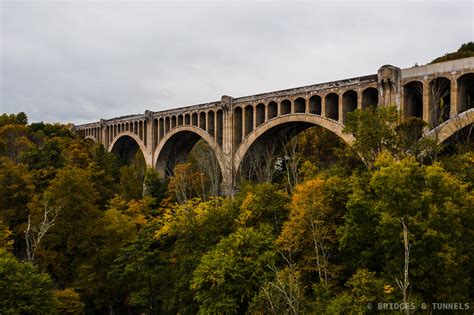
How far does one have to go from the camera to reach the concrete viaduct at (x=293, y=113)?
2652 centimetres

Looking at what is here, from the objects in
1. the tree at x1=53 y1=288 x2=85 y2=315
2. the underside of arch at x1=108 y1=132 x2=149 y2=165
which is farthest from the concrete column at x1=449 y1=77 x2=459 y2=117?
the underside of arch at x1=108 y1=132 x2=149 y2=165

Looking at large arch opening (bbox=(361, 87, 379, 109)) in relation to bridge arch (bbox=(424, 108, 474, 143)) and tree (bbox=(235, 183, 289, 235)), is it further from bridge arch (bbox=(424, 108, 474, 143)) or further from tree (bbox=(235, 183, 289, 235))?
tree (bbox=(235, 183, 289, 235))

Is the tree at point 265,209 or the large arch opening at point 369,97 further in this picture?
the large arch opening at point 369,97

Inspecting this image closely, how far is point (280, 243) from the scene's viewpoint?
21.0 meters

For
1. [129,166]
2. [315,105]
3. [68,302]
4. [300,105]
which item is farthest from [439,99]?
[129,166]

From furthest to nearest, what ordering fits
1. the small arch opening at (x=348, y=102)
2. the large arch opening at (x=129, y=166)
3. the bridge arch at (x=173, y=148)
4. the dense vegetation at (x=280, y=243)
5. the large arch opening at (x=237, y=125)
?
the bridge arch at (x=173, y=148) → the large arch opening at (x=129, y=166) → the large arch opening at (x=237, y=125) → the small arch opening at (x=348, y=102) → the dense vegetation at (x=280, y=243)

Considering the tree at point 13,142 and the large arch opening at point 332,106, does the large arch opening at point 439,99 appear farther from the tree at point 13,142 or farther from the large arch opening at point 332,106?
the tree at point 13,142

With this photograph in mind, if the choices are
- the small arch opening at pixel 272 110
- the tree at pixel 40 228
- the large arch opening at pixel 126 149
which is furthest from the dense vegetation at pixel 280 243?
the large arch opening at pixel 126 149

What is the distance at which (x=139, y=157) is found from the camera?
84812 millimetres

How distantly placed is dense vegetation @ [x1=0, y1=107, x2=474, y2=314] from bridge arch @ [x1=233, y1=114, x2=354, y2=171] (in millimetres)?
6849

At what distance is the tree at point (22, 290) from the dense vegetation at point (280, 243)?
6 centimetres

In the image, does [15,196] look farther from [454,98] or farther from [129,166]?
[454,98]

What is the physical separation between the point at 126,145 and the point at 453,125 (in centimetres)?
6302

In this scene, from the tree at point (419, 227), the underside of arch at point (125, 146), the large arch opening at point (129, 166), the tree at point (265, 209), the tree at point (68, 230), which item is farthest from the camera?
the underside of arch at point (125, 146)
